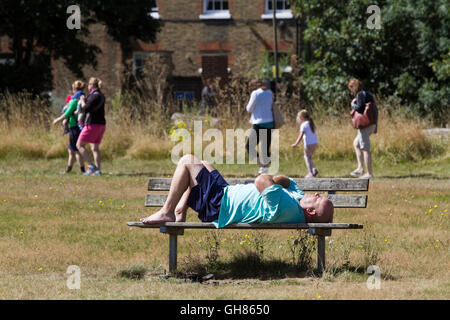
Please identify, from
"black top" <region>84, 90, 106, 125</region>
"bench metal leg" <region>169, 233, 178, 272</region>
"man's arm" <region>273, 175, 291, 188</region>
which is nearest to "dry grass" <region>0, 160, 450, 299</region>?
"bench metal leg" <region>169, 233, 178, 272</region>

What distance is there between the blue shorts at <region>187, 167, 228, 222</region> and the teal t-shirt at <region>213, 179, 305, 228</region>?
7cm

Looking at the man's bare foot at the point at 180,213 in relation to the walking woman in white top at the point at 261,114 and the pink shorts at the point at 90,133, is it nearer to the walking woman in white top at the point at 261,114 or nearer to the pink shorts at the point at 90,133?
the walking woman in white top at the point at 261,114

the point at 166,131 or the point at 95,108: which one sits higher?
the point at 95,108

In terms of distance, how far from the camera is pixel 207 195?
22.4 feet

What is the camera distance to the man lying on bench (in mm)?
6602

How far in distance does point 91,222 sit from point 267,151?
Answer: 17.1 ft

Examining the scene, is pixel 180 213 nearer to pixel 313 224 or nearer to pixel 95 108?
pixel 313 224

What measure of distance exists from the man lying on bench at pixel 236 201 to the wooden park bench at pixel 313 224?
0.29ft

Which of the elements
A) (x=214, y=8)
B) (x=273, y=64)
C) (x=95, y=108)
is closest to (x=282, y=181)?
(x=95, y=108)

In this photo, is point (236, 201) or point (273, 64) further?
point (273, 64)

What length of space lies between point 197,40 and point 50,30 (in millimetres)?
8063

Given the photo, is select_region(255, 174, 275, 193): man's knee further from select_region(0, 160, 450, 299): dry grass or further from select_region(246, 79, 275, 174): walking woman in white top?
select_region(246, 79, 275, 174): walking woman in white top

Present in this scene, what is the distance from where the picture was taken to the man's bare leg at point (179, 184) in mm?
6844
